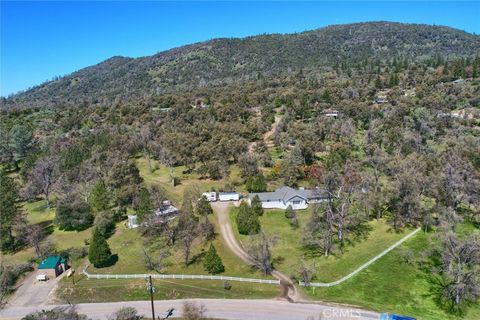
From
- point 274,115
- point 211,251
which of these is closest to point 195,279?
point 211,251

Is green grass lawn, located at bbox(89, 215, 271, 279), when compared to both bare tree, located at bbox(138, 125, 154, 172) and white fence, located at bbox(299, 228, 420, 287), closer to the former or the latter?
white fence, located at bbox(299, 228, 420, 287)

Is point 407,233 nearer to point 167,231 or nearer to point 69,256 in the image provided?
point 167,231

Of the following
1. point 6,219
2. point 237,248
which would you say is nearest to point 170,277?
point 237,248

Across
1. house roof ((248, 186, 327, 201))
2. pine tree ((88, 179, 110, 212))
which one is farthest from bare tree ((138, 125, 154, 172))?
house roof ((248, 186, 327, 201))

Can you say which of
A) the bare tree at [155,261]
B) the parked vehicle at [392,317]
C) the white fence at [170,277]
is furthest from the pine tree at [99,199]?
the parked vehicle at [392,317]

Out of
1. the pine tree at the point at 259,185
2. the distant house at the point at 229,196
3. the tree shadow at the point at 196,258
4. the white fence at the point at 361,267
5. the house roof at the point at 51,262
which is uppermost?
the pine tree at the point at 259,185

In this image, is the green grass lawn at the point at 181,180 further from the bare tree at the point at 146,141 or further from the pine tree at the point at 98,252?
the pine tree at the point at 98,252
